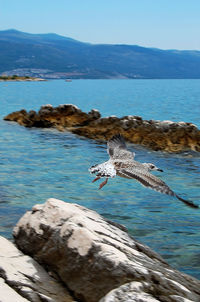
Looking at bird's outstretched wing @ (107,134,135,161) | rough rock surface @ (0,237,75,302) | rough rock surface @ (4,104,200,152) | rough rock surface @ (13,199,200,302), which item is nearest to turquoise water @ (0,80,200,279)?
rough rock surface @ (4,104,200,152)

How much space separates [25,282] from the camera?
670 cm

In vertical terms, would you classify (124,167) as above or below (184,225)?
above

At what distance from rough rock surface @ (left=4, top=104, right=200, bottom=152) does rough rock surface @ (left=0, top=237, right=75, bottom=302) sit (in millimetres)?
17769

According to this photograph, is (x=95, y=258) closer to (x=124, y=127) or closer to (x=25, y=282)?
(x=25, y=282)

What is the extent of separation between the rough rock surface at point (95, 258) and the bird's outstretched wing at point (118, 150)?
121 inches

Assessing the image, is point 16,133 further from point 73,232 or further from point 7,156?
point 73,232

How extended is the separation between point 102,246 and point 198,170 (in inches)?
534

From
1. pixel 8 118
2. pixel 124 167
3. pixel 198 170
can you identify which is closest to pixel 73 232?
pixel 124 167

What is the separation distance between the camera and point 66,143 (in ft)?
90.5

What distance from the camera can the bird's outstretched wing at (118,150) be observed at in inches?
438

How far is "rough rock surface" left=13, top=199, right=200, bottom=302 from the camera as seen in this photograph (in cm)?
646

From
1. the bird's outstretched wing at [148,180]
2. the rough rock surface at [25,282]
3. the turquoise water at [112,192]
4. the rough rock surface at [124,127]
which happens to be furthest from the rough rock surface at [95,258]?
the rough rock surface at [124,127]

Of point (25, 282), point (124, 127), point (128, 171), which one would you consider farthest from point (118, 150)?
point (124, 127)

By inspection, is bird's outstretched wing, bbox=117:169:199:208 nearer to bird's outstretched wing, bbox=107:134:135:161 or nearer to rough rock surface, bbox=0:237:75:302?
bird's outstretched wing, bbox=107:134:135:161
